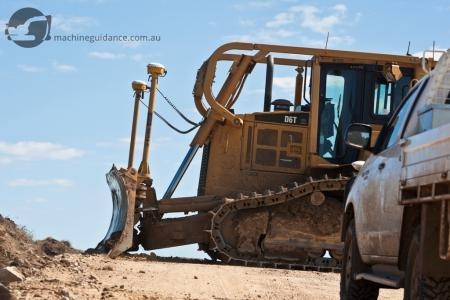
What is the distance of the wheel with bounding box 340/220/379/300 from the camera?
877 cm

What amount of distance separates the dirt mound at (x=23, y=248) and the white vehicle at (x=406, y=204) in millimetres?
4909

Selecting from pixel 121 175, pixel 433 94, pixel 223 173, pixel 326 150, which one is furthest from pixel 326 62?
pixel 433 94

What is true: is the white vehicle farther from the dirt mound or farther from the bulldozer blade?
the bulldozer blade

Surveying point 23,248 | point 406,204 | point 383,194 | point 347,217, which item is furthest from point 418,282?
point 23,248

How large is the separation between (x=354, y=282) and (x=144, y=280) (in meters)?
3.91

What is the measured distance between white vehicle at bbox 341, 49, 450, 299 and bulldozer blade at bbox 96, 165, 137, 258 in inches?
312

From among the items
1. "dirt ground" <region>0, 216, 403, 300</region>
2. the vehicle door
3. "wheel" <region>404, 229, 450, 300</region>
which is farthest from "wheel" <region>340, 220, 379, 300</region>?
"wheel" <region>404, 229, 450, 300</region>

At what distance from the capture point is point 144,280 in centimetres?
1217

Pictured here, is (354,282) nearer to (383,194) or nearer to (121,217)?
(383,194)

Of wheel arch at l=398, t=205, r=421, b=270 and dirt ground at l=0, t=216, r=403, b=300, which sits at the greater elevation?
wheel arch at l=398, t=205, r=421, b=270

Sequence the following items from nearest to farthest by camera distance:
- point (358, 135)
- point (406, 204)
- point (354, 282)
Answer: point (406, 204) → point (358, 135) → point (354, 282)

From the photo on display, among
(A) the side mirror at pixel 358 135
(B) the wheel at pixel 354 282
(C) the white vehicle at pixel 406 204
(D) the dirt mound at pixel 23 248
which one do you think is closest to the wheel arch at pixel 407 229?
(C) the white vehicle at pixel 406 204

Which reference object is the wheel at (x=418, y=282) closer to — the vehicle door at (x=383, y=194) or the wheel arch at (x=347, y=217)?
the vehicle door at (x=383, y=194)

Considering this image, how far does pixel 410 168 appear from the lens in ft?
22.2
